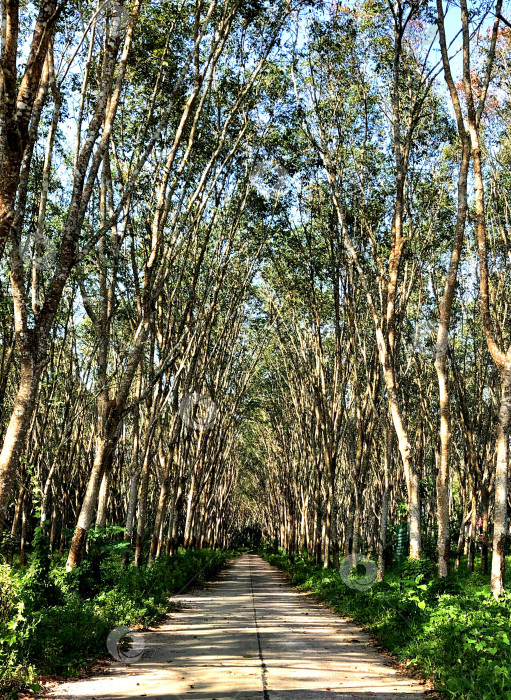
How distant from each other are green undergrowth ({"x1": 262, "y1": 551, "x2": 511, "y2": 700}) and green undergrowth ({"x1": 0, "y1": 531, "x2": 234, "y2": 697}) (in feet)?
11.6

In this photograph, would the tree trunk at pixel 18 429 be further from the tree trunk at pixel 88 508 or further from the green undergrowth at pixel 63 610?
the tree trunk at pixel 88 508

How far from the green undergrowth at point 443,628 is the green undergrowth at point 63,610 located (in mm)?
3542

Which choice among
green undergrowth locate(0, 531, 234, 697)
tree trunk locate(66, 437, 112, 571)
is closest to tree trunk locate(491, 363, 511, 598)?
green undergrowth locate(0, 531, 234, 697)

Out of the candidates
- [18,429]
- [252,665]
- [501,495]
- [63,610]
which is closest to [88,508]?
[63,610]

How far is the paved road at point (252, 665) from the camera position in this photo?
19.5 feet

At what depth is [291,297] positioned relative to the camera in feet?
60.4

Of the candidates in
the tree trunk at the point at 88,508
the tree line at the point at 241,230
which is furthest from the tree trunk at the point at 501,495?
the tree trunk at the point at 88,508

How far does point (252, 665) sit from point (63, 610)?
231 cm

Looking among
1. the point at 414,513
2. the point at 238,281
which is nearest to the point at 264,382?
the point at 238,281

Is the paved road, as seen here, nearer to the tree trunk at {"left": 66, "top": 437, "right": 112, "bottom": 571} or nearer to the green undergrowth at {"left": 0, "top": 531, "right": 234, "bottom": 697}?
the green undergrowth at {"left": 0, "top": 531, "right": 234, "bottom": 697}

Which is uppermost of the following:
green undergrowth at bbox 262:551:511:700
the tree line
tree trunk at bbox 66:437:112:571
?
the tree line

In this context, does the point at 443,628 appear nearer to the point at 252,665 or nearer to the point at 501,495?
the point at 501,495

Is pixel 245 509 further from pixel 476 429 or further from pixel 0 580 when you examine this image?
pixel 0 580

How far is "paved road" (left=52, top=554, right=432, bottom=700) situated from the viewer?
5953mm
